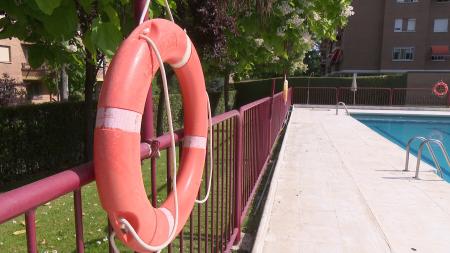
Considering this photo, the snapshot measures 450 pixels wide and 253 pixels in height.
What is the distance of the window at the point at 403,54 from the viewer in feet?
146

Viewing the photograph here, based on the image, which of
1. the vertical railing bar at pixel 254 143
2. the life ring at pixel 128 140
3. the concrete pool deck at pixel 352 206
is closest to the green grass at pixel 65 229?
the vertical railing bar at pixel 254 143

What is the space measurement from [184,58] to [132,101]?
2.64ft

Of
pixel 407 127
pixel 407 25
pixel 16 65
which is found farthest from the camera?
pixel 407 25

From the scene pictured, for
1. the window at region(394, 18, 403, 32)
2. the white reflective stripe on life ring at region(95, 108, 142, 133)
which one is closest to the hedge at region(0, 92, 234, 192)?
the white reflective stripe on life ring at region(95, 108, 142, 133)

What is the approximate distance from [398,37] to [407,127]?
2821cm

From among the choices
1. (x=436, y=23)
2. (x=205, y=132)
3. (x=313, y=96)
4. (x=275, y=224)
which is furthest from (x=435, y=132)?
(x=436, y=23)

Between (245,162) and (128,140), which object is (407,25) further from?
(128,140)

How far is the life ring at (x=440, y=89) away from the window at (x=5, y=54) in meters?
28.2

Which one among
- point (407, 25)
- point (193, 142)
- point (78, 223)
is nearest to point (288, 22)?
point (193, 142)

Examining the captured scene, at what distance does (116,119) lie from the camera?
55.8 inches

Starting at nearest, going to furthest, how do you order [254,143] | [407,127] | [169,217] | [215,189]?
[169,217]
[215,189]
[254,143]
[407,127]

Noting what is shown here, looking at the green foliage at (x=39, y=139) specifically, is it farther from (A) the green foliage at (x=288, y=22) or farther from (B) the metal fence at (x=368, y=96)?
(B) the metal fence at (x=368, y=96)

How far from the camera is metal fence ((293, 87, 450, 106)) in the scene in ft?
95.1

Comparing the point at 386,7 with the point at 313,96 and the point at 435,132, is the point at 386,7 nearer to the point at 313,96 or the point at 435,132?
the point at 313,96
